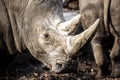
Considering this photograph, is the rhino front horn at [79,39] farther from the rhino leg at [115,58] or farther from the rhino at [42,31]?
the rhino leg at [115,58]

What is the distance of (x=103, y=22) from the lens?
6926 mm

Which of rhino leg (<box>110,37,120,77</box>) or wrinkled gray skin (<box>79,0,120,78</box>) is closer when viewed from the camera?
wrinkled gray skin (<box>79,0,120,78</box>)

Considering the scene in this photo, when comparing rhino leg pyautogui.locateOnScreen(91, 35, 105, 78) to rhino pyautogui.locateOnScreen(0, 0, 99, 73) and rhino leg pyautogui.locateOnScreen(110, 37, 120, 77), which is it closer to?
rhino leg pyautogui.locateOnScreen(110, 37, 120, 77)

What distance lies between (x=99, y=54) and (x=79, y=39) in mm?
2448

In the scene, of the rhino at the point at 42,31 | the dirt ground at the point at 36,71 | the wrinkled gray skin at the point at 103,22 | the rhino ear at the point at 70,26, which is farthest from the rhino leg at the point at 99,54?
the rhino ear at the point at 70,26

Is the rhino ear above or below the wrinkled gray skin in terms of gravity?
above

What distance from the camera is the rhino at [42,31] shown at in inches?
189

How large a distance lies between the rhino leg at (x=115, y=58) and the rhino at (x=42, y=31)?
1.86 metres

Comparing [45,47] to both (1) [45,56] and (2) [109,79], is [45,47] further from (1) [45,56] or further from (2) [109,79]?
(2) [109,79]

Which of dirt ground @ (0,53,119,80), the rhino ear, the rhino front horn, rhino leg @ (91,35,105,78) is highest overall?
the rhino ear

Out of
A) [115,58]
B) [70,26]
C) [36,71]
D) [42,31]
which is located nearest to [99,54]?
[115,58]

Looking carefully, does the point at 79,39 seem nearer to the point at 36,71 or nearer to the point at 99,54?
the point at 99,54

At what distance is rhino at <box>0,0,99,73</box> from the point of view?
15.8ft

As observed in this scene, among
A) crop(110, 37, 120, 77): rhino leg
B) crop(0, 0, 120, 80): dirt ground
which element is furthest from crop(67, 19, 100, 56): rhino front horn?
crop(110, 37, 120, 77): rhino leg
